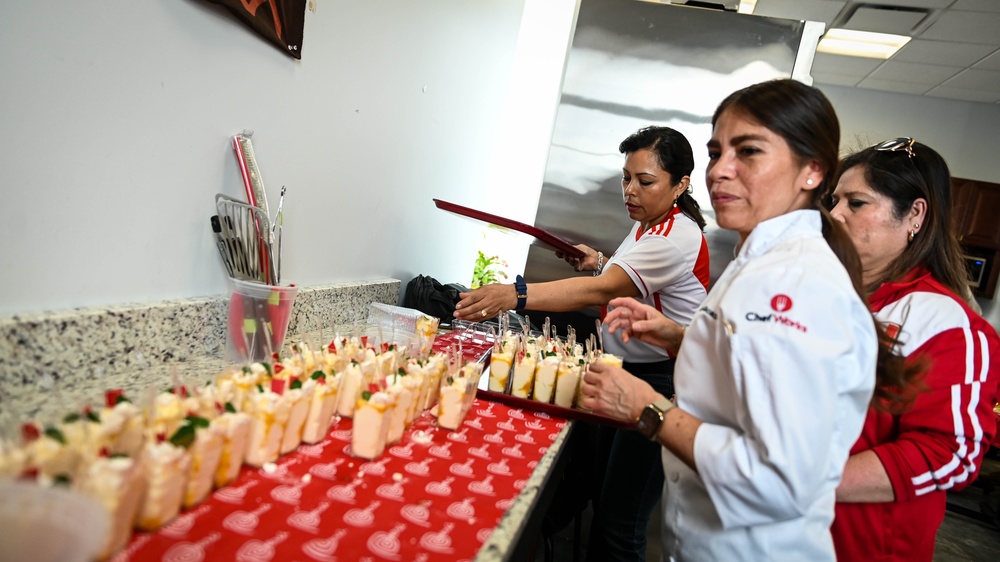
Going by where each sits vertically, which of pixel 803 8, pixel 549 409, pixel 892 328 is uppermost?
pixel 803 8

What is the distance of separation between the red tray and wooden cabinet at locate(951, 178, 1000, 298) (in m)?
6.76

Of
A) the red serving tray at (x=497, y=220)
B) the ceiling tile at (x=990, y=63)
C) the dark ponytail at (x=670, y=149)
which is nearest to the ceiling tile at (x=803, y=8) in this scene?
the ceiling tile at (x=990, y=63)

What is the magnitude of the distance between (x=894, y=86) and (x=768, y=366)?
7063 mm

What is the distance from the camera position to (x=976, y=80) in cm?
595

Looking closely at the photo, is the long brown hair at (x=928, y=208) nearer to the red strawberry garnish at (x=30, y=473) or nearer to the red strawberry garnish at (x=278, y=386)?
the red strawberry garnish at (x=278, y=386)

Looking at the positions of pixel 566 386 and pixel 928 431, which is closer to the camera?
pixel 928 431

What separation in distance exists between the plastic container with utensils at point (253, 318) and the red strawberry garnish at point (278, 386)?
1.08 feet

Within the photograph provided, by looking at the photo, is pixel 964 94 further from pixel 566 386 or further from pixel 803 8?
pixel 566 386

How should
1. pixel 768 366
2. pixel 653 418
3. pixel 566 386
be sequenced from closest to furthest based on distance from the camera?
pixel 768 366 → pixel 653 418 → pixel 566 386

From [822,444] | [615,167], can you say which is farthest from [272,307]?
[615,167]

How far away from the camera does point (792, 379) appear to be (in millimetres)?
1024

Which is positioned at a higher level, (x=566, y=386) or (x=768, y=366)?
(x=768, y=366)

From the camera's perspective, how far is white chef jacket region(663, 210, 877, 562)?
3.36 ft

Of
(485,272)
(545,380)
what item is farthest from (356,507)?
(485,272)
